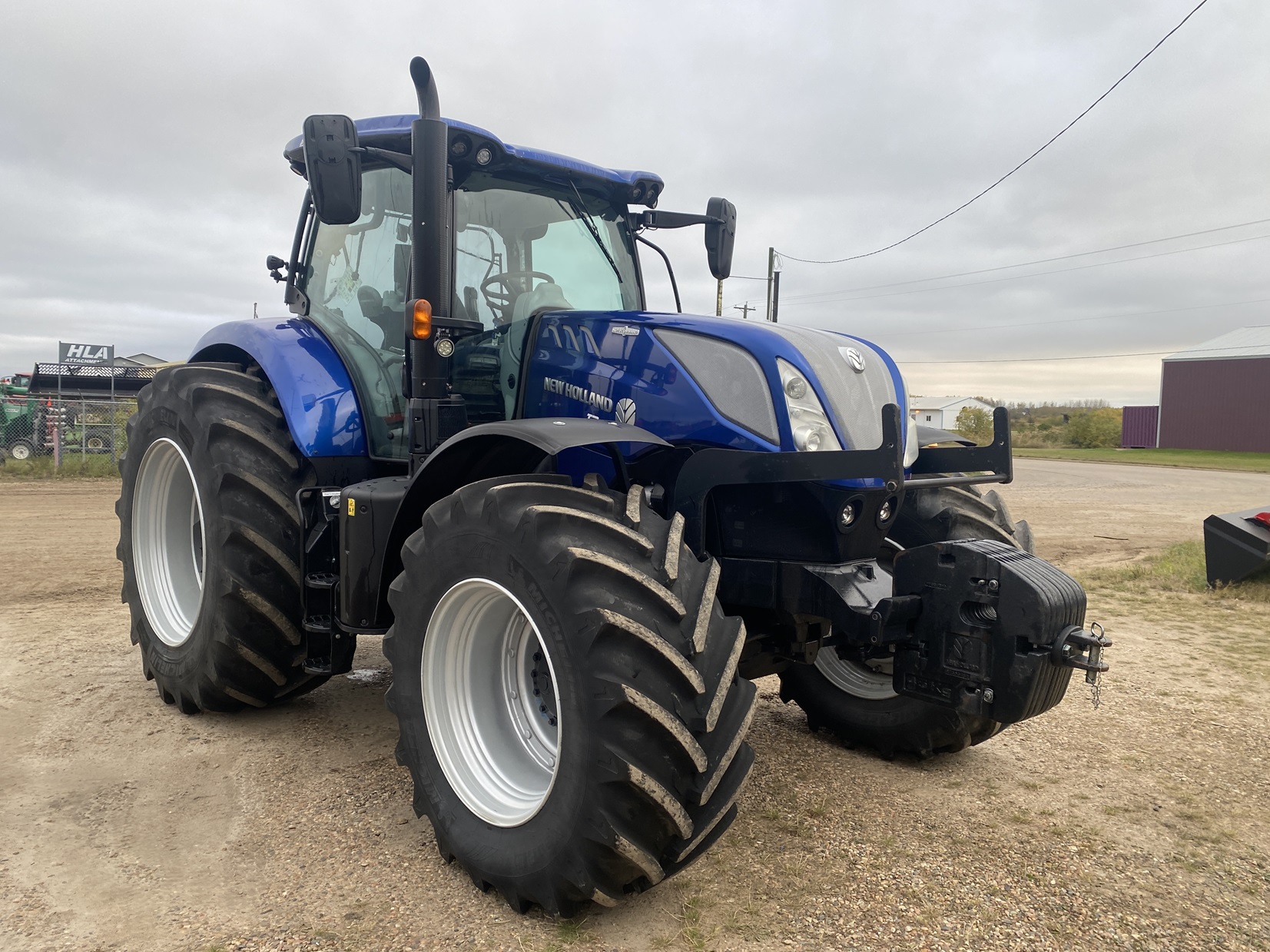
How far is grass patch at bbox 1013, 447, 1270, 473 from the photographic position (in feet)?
102

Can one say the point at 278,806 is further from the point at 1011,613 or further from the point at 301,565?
the point at 1011,613

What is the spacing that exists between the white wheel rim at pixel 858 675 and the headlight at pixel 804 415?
1285 millimetres

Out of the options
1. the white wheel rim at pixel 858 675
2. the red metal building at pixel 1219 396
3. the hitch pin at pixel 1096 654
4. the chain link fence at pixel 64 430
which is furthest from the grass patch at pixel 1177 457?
the hitch pin at pixel 1096 654

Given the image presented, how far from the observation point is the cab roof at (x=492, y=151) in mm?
3816

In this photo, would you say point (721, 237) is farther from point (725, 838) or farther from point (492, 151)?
point (725, 838)

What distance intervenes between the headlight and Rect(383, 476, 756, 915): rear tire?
2.25 feet

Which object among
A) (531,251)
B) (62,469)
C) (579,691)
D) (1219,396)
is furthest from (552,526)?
(1219,396)

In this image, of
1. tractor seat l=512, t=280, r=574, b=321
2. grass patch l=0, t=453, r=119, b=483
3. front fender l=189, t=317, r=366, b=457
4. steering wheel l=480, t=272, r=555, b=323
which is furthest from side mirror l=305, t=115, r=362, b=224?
grass patch l=0, t=453, r=119, b=483

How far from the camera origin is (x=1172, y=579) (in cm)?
825

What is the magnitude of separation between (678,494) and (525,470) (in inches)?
23.9

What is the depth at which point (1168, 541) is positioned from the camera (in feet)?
36.7

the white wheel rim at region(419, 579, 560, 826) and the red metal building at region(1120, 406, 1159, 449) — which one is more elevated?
the red metal building at region(1120, 406, 1159, 449)

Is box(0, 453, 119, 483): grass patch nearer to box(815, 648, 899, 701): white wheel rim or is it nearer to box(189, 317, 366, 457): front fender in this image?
box(189, 317, 366, 457): front fender

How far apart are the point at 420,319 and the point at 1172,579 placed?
7519 millimetres
